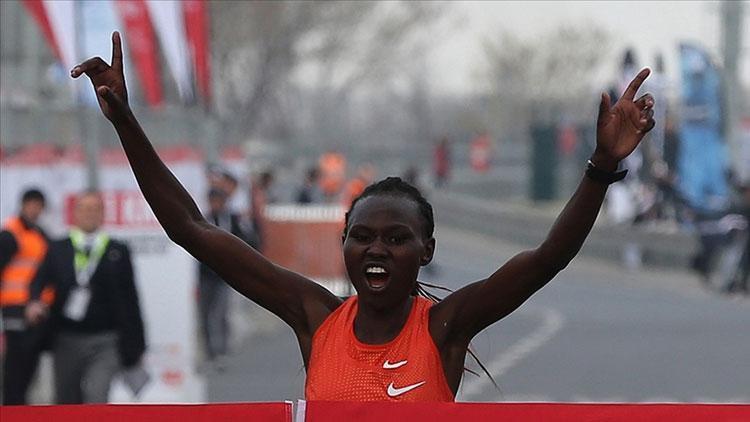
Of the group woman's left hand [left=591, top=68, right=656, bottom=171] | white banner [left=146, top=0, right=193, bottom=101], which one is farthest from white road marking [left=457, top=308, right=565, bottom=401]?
woman's left hand [left=591, top=68, right=656, bottom=171]

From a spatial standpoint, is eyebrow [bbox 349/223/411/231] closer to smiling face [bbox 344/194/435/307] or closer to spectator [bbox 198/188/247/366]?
smiling face [bbox 344/194/435/307]

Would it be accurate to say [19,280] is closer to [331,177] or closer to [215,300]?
[215,300]

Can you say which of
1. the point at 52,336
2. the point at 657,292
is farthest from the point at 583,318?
the point at 52,336

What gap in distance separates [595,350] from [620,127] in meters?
15.7

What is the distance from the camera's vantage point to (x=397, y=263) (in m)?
4.70

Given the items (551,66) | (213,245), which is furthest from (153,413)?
(551,66)

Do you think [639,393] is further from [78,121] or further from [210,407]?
[210,407]

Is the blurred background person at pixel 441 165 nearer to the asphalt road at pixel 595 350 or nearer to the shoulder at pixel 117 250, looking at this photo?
the asphalt road at pixel 595 350

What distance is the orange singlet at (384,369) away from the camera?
Answer: 15.5ft

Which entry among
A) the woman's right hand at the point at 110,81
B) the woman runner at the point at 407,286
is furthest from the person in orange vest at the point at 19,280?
the woman runner at the point at 407,286

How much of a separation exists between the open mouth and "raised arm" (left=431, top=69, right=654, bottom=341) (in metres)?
0.18

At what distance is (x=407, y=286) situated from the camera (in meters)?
4.75

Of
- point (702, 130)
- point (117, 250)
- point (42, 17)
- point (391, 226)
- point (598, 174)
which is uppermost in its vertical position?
point (42, 17)

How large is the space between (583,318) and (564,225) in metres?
20.4
